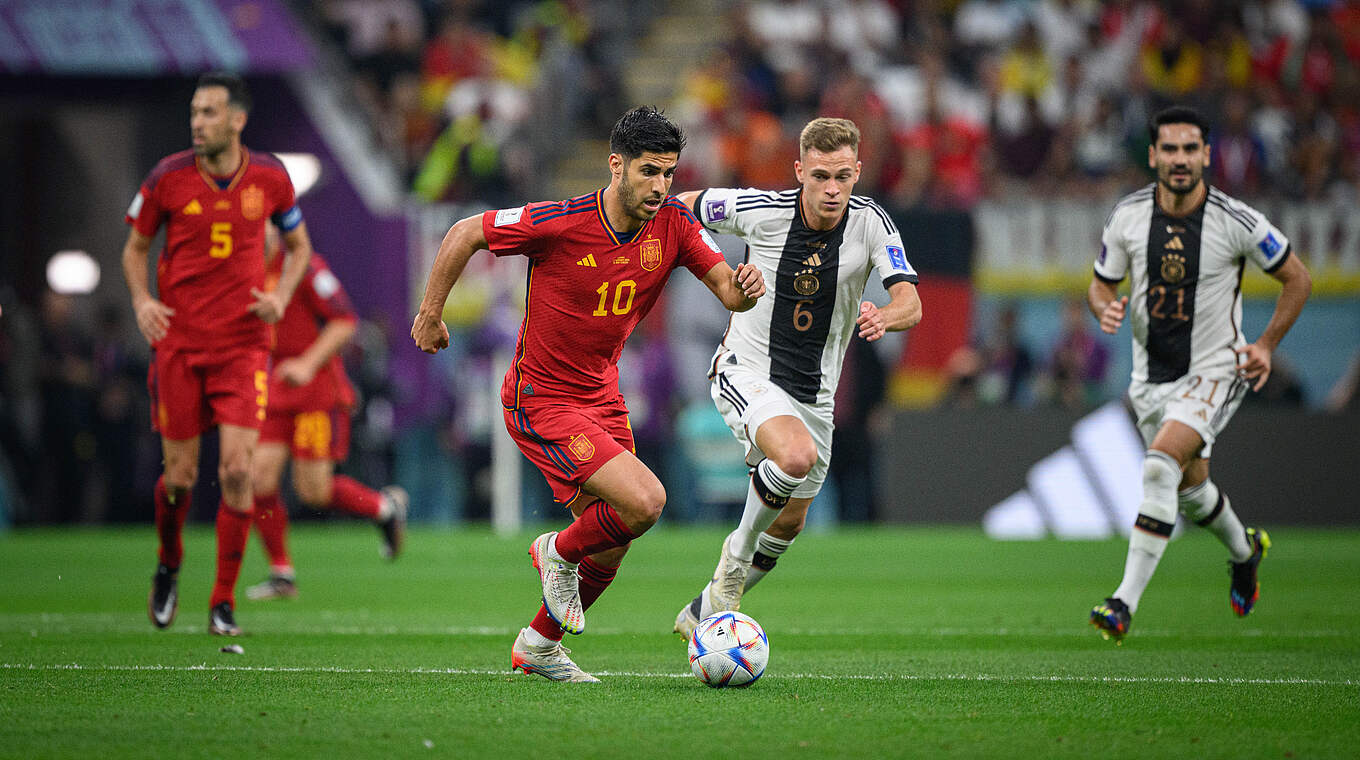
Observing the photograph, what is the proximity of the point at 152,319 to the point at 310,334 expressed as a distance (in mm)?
3001

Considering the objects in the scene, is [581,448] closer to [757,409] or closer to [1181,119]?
[757,409]

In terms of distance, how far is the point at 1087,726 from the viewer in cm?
538

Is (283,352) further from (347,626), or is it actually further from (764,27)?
(764,27)

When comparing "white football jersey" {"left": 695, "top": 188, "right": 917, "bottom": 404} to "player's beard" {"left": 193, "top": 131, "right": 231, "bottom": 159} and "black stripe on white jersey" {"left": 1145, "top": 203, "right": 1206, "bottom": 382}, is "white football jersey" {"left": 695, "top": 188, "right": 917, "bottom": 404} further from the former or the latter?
"player's beard" {"left": 193, "top": 131, "right": 231, "bottom": 159}

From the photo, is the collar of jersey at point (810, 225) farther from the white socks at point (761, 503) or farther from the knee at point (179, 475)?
the knee at point (179, 475)

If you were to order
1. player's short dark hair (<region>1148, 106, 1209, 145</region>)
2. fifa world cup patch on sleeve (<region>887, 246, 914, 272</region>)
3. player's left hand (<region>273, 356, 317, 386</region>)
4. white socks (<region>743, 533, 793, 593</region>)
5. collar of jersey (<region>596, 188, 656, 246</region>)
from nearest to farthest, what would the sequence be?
1. collar of jersey (<region>596, 188, 656, 246</region>)
2. fifa world cup patch on sleeve (<region>887, 246, 914, 272</region>)
3. white socks (<region>743, 533, 793, 593</region>)
4. player's short dark hair (<region>1148, 106, 1209, 145</region>)
5. player's left hand (<region>273, 356, 317, 386</region>)

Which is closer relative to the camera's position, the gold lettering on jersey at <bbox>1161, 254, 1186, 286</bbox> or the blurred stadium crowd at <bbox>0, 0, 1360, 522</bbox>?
the gold lettering on jersey at <bbox>1161, 254, 1186, 286</bbox>

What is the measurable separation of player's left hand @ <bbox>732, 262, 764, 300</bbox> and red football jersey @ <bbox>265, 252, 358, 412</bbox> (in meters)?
4.75

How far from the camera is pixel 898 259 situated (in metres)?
7.36

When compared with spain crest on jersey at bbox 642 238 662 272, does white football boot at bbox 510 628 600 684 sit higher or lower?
lower

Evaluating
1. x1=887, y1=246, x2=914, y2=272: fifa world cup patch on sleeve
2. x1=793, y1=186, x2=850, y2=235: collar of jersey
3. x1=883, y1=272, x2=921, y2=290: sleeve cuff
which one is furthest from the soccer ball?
x1=793, y1=186, x2=850, y2=235: collar of jersey

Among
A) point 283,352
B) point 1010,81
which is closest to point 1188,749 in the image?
point 283,352

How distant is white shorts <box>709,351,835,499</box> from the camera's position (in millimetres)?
7496

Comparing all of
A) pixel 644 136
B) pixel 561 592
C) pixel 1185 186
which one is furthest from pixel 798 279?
pixel 1185 186
